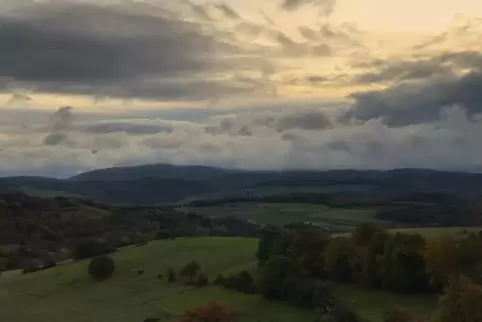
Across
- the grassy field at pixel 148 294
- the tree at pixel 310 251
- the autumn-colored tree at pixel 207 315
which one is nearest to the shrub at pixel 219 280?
the grassy field at pixel 148 294

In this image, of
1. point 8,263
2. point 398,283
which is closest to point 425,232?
point 398,283

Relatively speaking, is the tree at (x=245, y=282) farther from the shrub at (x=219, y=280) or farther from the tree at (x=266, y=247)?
the tree at (x=266, y=247)

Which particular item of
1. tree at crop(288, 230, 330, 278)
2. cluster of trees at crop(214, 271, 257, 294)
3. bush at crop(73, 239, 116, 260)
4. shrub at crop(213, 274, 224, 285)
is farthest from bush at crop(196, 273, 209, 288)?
bush at crop(73, 239, 116, 260)

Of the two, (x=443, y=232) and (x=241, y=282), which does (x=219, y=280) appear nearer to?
(x=241, y=282)

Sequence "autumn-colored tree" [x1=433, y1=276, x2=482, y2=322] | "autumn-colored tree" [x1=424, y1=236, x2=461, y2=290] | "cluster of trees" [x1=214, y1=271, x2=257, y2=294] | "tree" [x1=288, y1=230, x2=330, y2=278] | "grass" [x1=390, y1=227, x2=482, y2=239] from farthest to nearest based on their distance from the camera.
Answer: "grass" [x1=390, y1=227, x2=482, y2=239], "tree" [x1=288, y1=230, x2=330, y2=278], "cluster of trees" [x1=214, y1=271, x2=257, y2=294], "autumn-colored tree" [x1=424, y1=236, x2=461, y2=290], "autumn-colored tree" [x1=433, y1=276, x2=482, y2=322]

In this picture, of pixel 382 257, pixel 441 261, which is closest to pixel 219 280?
pixel 382 257

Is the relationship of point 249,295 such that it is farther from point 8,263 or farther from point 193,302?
point 8,263

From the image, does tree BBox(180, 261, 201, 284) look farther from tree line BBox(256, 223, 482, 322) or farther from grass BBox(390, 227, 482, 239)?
grass BBox(390, 227, 482, 239)
